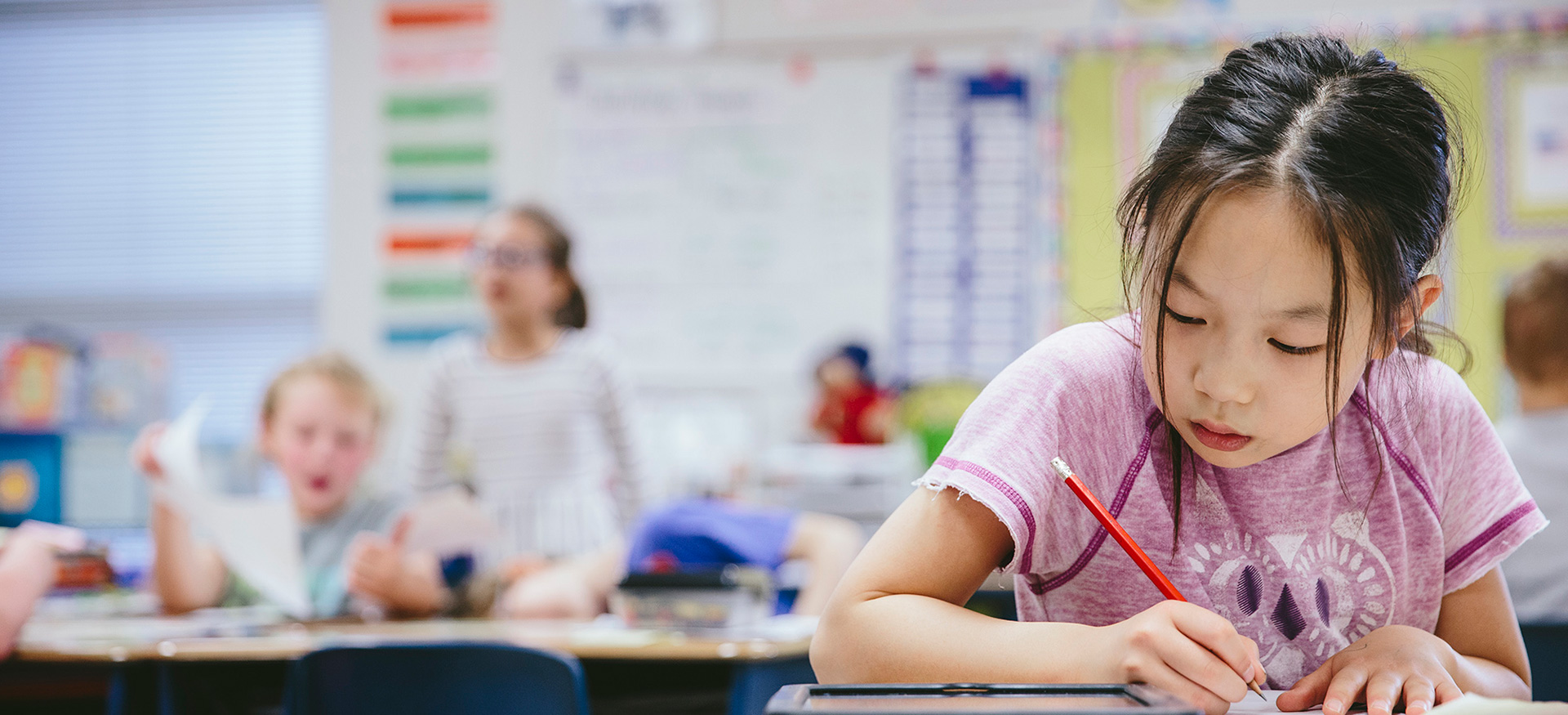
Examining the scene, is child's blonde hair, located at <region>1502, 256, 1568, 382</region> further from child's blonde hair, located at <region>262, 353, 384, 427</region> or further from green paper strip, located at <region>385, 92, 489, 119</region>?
green paper strip, located at <region>385, 92, 489, 119</region>

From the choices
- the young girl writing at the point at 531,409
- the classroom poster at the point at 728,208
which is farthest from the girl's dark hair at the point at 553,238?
the classroom poster at the point at 728,208

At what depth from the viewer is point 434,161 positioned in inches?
154

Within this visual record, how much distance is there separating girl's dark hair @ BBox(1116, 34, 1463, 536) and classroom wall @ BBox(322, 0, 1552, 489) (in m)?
2.66

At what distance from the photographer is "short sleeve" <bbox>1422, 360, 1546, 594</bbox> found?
80 cm

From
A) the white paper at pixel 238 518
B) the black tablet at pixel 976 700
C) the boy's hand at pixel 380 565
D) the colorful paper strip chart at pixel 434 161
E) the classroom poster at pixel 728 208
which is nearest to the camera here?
the black tablet at pixel 976 700

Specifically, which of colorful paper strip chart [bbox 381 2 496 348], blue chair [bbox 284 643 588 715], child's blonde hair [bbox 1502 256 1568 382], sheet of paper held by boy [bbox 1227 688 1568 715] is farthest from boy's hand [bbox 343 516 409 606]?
colorful paper strip chart [bbox 381 2 496 348]

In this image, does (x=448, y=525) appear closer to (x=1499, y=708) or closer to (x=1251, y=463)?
(x=1251, y=463)

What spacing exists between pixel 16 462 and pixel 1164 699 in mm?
3642

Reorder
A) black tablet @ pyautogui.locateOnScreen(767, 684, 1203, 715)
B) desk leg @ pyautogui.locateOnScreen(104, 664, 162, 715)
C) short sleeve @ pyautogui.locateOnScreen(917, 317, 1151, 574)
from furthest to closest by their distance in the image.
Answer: desk leg @ pyautogui.locateOnScreen(104, 664, 162, 715) < short sleeve @ pyautogui.locateOnScreen(917, 317, 1151, 574) < black tablet @ pyautogui.locateOnScreen(767, 684, 1203, 715)

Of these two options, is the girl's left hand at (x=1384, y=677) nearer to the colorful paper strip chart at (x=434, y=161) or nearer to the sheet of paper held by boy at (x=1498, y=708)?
the sheet of paper held by boy at (x=1498, y=708)

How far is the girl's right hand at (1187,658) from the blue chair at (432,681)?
0.69 meters

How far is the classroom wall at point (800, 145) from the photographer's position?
137 inches

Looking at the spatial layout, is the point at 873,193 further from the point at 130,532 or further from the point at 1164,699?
the point at 1164,699

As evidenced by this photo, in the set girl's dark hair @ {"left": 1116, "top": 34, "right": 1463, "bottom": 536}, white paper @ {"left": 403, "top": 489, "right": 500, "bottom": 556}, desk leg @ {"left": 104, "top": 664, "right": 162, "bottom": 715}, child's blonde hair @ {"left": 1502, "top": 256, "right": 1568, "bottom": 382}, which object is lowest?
desk leg @ {"left": 104, "top": 664, "right": 162, "bottom": 715}
